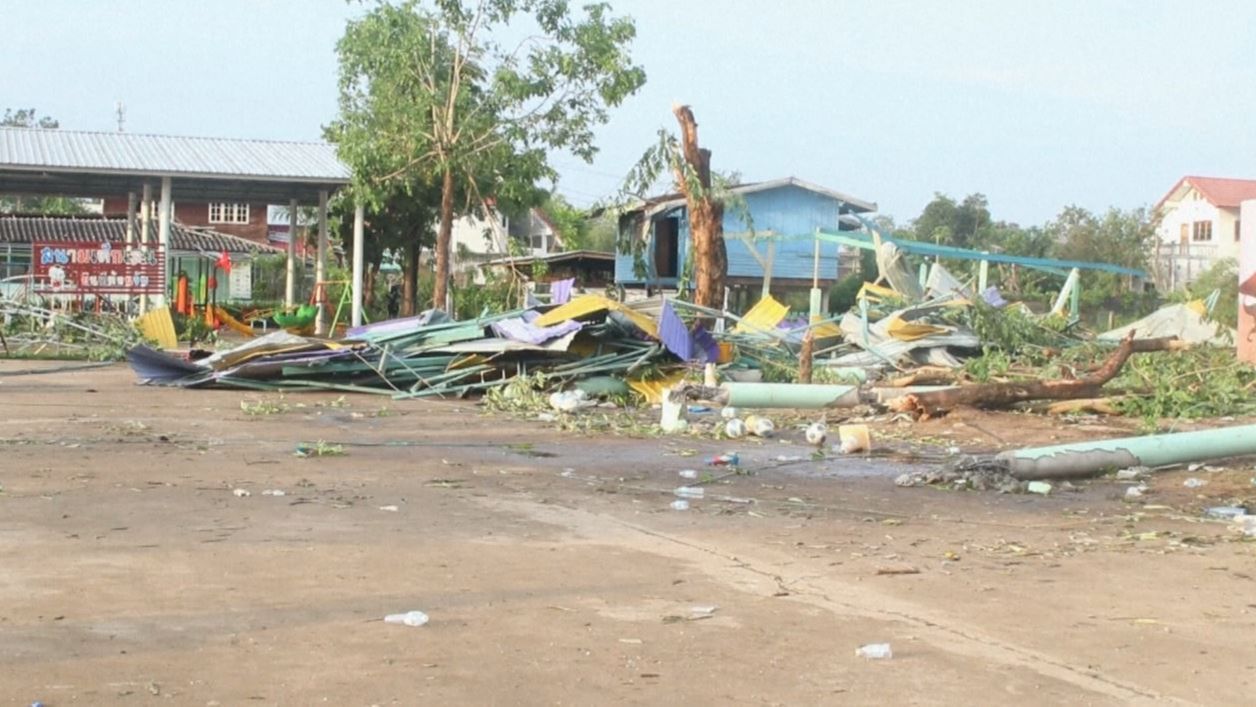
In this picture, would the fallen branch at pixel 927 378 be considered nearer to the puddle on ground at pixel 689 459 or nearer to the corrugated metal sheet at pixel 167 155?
the puddle on ground at pixel 689 459

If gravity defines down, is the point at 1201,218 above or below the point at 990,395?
above

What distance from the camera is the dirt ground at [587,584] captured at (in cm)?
441

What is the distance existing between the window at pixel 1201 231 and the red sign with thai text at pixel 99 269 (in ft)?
150

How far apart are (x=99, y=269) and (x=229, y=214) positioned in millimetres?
34132

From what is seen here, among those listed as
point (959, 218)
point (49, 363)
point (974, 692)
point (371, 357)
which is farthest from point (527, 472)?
point (959, 218)

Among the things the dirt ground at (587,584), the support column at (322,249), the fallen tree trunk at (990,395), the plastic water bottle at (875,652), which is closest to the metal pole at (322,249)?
the support column at (322,249)

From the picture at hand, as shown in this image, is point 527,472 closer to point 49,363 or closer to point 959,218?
point 49,363

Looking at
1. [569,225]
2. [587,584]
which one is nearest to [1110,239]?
[569,225]

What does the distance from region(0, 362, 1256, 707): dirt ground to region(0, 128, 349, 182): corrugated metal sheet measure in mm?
18964

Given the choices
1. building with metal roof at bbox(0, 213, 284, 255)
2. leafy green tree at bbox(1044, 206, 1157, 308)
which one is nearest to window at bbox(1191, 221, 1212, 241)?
leafy green tree at bbox(1044, 206, 1157, 308)

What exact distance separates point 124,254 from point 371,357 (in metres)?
12.0

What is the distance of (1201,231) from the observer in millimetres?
58438

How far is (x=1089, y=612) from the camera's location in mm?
5535

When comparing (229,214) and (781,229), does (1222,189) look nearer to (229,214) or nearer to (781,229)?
(781,229)
